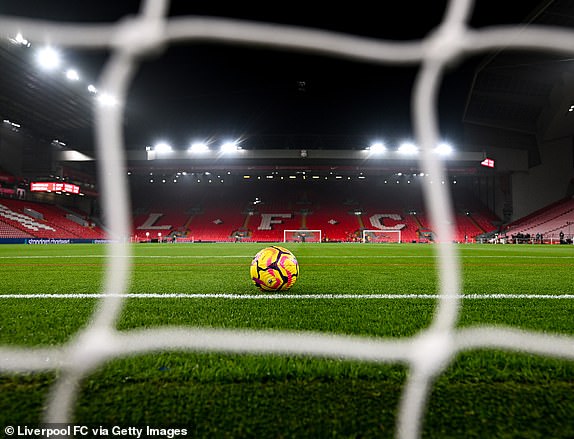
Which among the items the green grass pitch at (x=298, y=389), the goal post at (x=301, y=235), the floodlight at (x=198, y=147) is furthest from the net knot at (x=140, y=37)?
the goal post at (x=301, y=235)

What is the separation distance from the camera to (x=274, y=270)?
2842mm

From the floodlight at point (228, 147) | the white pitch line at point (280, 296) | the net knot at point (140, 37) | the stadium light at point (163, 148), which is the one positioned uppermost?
the floodlight at point (228, 147)

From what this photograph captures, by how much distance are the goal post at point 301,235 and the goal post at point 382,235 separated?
11.4 ft

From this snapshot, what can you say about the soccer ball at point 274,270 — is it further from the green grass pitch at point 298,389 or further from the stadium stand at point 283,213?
the stadium stand at point 283,213

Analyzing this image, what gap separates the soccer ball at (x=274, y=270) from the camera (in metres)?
2.83

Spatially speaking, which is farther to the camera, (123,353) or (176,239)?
(176,239)

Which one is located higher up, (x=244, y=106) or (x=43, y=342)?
(x=244, y=106)

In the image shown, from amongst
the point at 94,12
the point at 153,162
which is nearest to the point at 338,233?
the point at 153,162

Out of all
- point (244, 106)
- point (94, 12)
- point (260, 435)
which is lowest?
point (260, 435)

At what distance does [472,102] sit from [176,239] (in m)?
21.8

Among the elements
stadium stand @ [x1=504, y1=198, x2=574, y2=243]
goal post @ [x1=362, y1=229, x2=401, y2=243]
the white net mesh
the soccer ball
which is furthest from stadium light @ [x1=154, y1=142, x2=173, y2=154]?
the soccer ball

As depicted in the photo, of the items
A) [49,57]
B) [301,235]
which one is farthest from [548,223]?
[49,57]

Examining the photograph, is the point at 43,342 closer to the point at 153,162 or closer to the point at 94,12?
the point at 94,12

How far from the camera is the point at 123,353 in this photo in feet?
4.28
